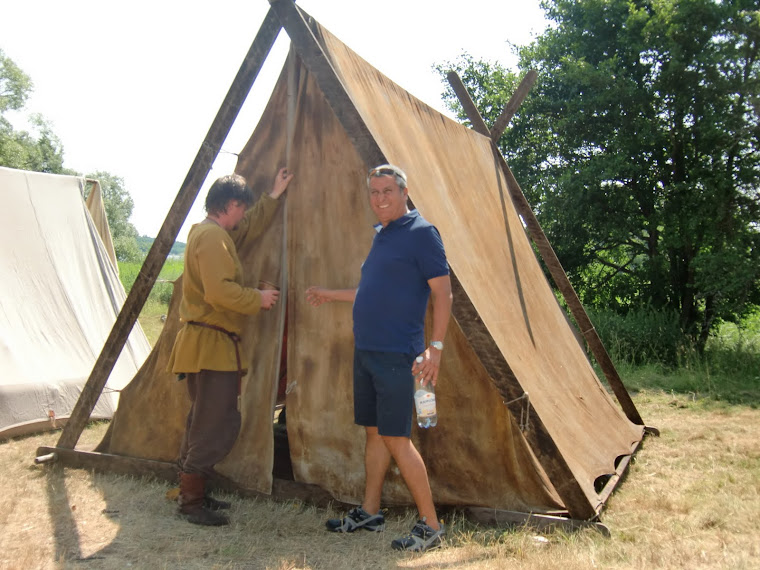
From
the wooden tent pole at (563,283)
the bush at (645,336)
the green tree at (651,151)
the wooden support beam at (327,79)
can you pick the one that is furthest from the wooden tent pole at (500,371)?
the green tree at (651,151)

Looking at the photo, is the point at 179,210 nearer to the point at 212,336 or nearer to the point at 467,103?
the point at 212,336

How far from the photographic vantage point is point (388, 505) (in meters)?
3.42

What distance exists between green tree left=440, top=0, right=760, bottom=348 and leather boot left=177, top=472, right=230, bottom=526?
326 inches

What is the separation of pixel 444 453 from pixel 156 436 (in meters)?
1.81

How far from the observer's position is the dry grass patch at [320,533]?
2861 mm

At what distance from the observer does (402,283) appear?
2908mm

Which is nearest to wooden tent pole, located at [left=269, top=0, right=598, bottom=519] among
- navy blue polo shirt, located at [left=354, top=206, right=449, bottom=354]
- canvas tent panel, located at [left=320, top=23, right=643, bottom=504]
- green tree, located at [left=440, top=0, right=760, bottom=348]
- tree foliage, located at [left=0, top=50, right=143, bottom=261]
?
canvas tent panel, located at [left=320, top=23, right=643, bottom=504]

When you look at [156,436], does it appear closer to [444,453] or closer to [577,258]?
[444,453]

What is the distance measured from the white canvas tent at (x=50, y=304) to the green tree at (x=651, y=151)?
7.58 m

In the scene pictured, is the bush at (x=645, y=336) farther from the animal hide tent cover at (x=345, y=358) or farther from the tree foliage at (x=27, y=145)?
the tree foliage at (x=27, y=145)

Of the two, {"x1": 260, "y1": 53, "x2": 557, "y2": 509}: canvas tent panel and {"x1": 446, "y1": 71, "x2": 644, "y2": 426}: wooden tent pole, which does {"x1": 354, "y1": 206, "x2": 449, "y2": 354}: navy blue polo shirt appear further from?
{"x1": 446, "y1": 71, "x2": 644, "y2": 426}: wooden tent pole

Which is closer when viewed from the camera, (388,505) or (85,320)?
(388,505)

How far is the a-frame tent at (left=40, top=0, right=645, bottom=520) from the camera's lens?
127 inches

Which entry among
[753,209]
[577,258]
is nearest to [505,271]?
[753,209]
